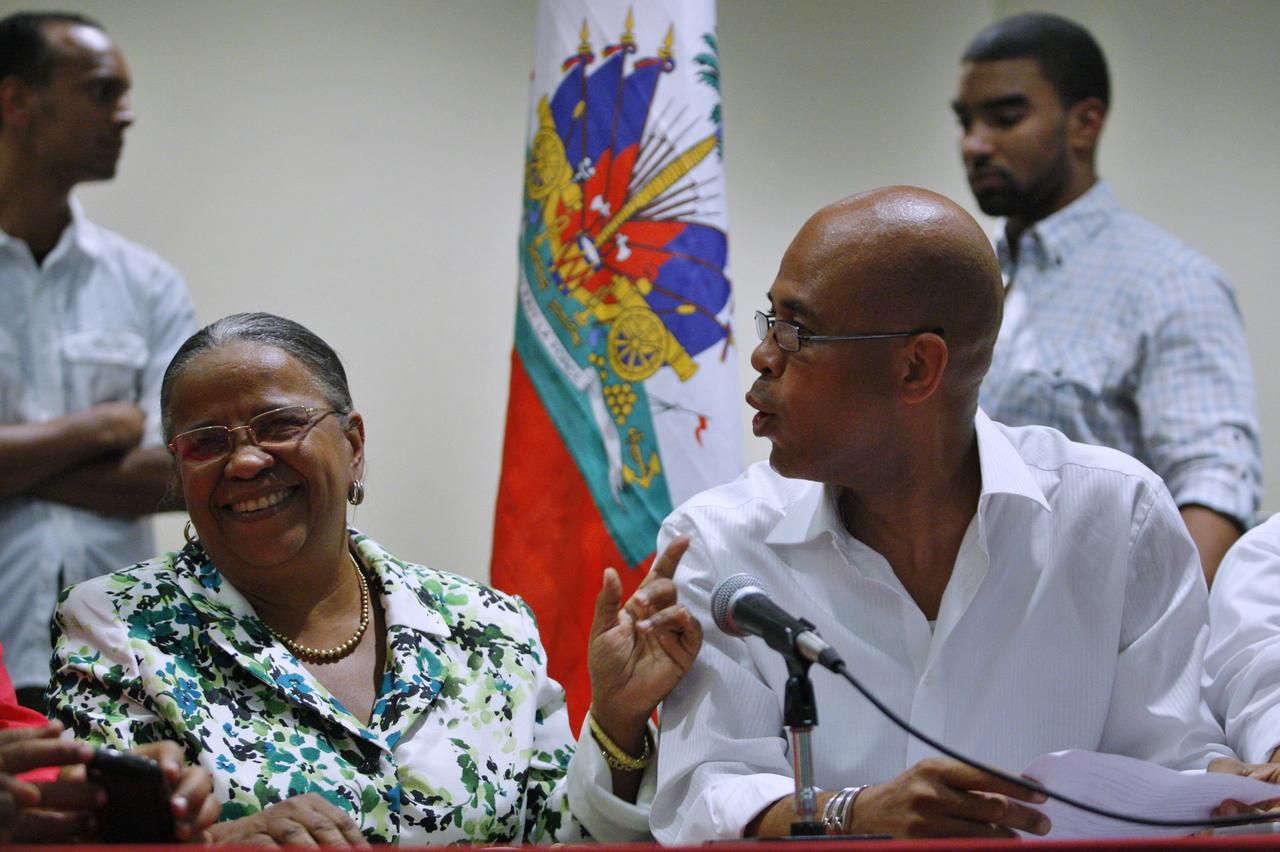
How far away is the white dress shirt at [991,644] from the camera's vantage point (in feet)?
6.16

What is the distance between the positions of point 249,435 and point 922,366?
0.96 meters

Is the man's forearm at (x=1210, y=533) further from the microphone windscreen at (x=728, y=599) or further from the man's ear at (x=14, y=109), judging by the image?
the man's ear at (x=14, y=109)

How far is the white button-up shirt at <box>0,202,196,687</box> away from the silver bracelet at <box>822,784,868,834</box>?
213 cm

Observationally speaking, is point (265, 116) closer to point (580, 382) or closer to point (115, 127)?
point (115, 127)

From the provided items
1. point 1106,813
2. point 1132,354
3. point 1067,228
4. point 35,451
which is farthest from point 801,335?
point 1067,228

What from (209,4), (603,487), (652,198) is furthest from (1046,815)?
(209,4)

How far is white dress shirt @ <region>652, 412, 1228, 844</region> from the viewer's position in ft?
6.16

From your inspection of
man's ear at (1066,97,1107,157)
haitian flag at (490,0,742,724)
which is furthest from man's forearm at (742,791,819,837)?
man's ear at (1066,97,1107,157)

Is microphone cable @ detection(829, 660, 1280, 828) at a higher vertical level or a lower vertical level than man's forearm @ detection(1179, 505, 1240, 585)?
higher

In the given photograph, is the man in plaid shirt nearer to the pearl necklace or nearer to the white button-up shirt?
the pearl necklace

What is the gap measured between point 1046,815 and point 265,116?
122 inches

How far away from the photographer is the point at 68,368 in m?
3.37

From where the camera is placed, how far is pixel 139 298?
350cm

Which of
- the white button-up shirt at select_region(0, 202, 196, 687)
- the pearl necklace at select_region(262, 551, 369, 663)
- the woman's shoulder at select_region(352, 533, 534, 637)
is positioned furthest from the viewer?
the white button-up shirt at select_region(0, 202, 196, 687)
